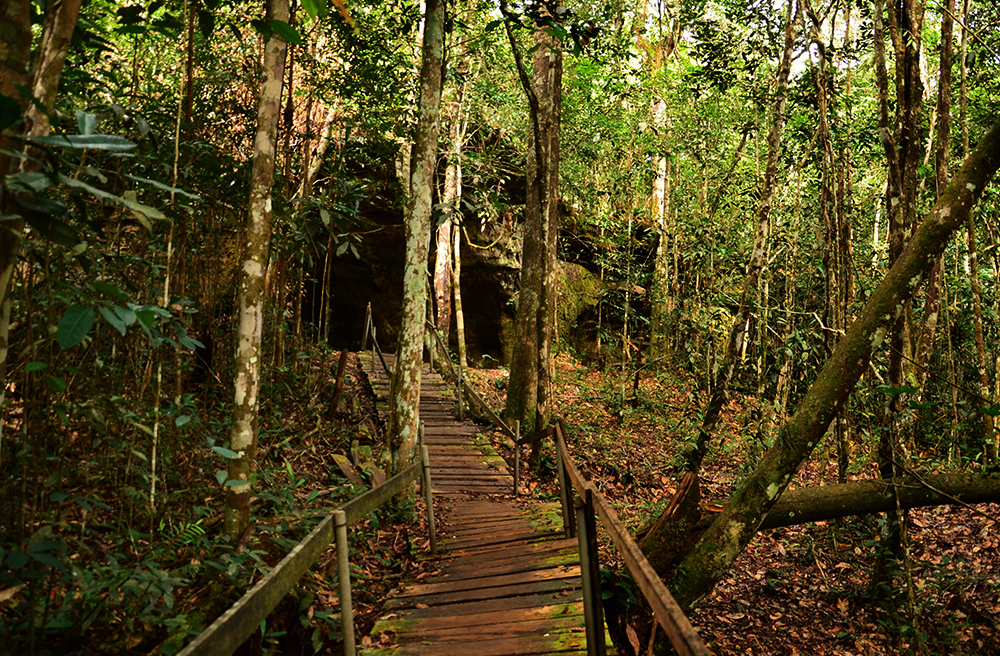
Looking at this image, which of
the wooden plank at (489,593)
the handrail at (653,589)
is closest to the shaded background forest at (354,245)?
→ the wooden plank at (489,593)

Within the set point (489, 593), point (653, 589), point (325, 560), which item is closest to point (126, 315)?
point (653, 589)

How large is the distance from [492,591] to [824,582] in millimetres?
4485

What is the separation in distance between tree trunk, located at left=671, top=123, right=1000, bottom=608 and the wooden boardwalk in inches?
41.1

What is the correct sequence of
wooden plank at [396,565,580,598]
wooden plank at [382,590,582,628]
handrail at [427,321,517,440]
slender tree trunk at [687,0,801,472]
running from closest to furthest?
wooden plank at [382,590,582,628], wooden plank at [396,565,580,598], slender tree trunk at [687,0,801,472], handrail at [427,321,517,440]

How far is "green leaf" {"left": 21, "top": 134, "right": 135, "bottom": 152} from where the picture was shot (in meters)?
1.94

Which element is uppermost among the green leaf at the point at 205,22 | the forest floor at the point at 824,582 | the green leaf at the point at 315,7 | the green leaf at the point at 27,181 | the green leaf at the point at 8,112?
the green leaf at the point at 205,22

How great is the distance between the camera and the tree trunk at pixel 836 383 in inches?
173

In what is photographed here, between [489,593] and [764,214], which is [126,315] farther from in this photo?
[764,214]

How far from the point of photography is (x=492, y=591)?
198 inches

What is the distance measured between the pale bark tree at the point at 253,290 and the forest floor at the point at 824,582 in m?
3.19

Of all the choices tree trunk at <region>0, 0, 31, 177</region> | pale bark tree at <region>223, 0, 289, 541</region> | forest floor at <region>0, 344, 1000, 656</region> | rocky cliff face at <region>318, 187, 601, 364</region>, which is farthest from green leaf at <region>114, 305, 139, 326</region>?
rocky cliff face at <region>318, 187, 601, 364</region>

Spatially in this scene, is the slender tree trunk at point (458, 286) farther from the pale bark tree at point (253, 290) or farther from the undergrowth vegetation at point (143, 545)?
the pale bark tree at point (253, 290)

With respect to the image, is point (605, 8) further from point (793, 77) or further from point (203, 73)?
point (203, 73)

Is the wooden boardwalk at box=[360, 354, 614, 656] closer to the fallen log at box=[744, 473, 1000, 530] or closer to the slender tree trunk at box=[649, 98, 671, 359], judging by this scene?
the fallen log at box=[744, 473, 1000, 530]
